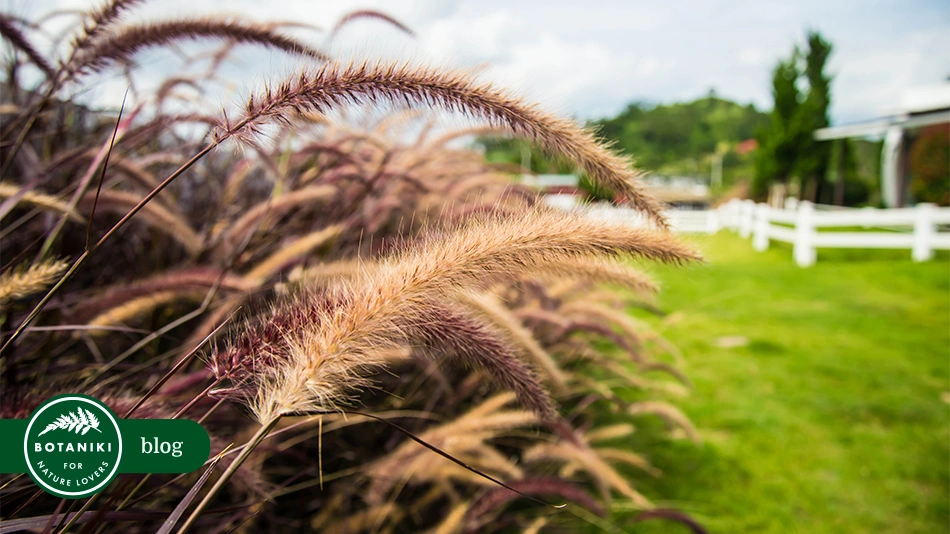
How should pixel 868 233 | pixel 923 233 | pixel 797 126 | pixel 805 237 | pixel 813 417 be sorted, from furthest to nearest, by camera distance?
pixel 797 126 → pixel 805 237 → pixel 868 233 → pixel 923 233 → pixel 813 417

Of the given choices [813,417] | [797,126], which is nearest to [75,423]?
[813,417]

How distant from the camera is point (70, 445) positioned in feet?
2.01

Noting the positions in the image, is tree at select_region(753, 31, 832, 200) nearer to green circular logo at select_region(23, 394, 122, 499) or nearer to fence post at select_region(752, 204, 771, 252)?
fence post at select_region(752, 204, 771, 252)

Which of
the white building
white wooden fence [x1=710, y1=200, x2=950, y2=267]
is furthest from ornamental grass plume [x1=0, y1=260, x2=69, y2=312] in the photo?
the white building

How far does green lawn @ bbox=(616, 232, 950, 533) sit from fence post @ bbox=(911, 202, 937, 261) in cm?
239

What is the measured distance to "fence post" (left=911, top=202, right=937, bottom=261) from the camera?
7934 mm

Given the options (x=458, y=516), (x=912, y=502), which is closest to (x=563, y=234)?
(x=458, y=516)

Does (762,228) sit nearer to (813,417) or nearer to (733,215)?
(733,215)

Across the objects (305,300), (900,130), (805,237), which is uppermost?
(900,130)

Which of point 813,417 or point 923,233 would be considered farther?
point 923,233

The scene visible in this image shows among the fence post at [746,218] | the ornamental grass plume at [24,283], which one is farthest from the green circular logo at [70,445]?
the fence post at [746,218]

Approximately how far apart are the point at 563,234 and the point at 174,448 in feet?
1.81

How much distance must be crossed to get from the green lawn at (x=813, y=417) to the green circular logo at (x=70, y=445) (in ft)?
2.95

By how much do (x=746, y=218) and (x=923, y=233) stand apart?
535 centimetres
